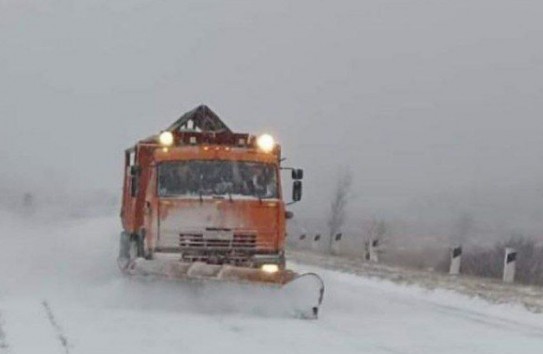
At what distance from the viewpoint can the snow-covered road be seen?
9359 mm

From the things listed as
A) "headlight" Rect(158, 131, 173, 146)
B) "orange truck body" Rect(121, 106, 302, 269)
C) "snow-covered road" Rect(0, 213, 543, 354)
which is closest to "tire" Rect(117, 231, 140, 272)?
"snow-covered road" Rect(0, 213, 543, 354)

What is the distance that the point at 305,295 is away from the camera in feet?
39.7

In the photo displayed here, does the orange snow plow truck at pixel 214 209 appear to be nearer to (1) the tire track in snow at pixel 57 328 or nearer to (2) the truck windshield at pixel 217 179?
(2) the truck windshield at pixel 217 179

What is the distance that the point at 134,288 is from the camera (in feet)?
44.5

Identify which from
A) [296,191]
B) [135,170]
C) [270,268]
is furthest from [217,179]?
[135,170]

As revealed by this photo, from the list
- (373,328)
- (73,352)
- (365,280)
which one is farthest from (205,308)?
(365,280)

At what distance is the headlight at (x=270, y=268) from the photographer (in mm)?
12391

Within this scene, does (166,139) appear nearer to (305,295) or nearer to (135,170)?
(135,170)

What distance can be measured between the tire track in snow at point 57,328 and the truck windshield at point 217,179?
2.69 meters

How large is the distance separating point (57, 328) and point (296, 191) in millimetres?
5978

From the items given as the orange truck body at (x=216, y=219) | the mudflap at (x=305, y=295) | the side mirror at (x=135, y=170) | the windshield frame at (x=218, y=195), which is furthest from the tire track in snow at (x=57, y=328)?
the side mirror at (x=135, y=170)

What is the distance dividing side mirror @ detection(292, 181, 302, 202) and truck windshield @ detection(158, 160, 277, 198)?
680mm

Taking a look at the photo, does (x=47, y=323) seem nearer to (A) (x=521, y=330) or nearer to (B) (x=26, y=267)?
(A) (x=521, y=330)

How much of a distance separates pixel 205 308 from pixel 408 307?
128 inches
